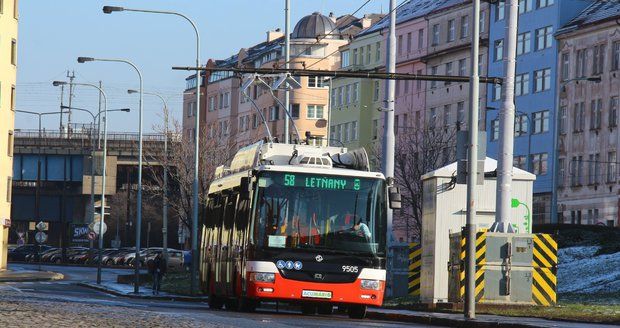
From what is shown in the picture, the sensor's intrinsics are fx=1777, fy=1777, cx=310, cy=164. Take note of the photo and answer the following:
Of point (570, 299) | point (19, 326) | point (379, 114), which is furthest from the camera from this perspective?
point (379, 114)

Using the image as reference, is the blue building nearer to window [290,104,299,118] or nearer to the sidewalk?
the sidewalk

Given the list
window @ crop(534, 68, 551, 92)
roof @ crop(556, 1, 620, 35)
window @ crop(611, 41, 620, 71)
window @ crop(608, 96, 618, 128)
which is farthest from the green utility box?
window @ crop(534, 68, 551, 92)

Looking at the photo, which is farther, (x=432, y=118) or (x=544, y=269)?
(x=432, y=118)

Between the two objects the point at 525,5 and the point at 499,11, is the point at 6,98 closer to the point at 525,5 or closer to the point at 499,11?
the point at 499,11

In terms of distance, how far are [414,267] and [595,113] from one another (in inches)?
2123

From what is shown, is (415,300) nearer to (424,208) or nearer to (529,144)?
(424,208)

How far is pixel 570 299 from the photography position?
4334 cm

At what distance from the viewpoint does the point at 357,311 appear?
34344 millimetres

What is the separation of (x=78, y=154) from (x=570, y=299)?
92.2 meters

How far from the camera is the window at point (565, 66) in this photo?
332 ft

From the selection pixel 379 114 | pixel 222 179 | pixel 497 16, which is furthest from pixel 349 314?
pixel 379 114

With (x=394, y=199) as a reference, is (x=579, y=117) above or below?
above

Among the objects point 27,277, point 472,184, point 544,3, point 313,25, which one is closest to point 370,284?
point 472,184

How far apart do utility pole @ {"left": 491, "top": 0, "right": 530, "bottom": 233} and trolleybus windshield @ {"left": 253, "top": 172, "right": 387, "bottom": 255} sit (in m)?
3.51
